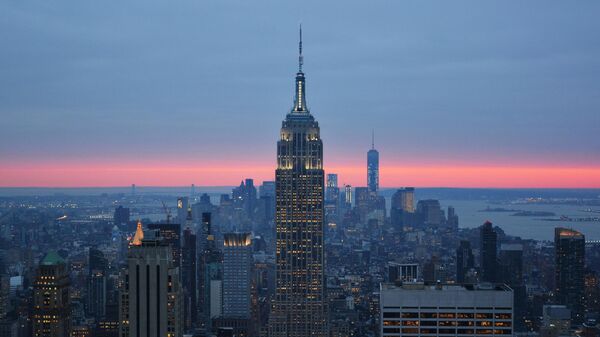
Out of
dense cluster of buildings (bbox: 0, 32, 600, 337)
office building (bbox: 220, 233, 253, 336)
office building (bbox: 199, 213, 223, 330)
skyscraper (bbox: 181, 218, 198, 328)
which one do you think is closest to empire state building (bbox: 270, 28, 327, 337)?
dense cluster of buildings (bbox: 0, 32, 600, 337)

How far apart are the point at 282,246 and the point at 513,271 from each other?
1996 centimetres

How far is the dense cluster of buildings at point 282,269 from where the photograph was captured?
103ft

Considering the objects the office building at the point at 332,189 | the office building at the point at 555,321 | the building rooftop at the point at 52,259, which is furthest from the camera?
the office building at the point at 332,189

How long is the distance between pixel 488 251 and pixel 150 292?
148ft

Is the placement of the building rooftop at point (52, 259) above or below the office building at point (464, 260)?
above

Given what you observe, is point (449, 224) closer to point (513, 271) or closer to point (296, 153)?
point (513, 271)

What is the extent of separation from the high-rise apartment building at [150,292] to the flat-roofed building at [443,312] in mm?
8719

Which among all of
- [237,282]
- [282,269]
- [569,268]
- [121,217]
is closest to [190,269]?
[237,282]

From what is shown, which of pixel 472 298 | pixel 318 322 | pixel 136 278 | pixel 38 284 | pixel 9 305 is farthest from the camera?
pixel 318 322

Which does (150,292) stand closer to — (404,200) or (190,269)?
(190,269)

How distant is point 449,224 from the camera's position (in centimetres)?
8531

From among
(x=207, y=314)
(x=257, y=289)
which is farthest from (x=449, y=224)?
(x=207, y=314)

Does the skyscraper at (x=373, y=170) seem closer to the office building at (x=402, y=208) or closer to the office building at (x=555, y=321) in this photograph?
the office building at (x=402, y=208)

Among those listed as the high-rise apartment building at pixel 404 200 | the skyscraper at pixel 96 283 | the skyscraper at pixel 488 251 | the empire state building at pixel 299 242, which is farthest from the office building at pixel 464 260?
the skyscraper at pixel 96 283
